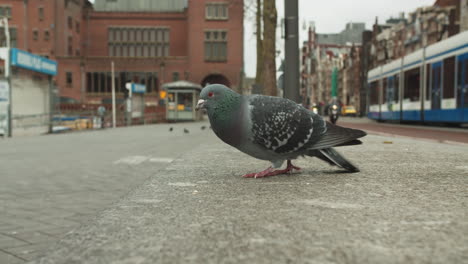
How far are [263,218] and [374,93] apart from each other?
24425mm

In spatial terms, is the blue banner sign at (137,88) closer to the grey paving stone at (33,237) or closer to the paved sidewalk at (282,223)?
the grey paving stone at (33,237)

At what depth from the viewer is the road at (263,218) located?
4.91 feet

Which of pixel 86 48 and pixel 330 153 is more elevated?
pixel 86 48

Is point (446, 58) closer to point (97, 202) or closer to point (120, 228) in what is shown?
point (97, 202)

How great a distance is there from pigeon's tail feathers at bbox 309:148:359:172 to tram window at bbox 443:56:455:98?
42.6 ft

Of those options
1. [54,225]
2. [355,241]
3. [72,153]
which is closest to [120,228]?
[355,241]

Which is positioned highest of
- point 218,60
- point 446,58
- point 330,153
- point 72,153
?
point 218,60

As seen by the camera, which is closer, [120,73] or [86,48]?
[120,73]

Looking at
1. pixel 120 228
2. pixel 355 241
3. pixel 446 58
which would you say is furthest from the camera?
pixel 446 58

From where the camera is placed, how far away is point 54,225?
399 cm

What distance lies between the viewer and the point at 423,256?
1.44 m

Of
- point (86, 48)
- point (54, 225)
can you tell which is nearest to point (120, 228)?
point (54, 225)

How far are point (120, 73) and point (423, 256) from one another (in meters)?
55.3

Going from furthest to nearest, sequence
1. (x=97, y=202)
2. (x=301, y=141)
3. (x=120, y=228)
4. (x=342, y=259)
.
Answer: (x=97, y=202) < (x=301, y=141) < (x=120, y=228) < (x=342, y=259)
